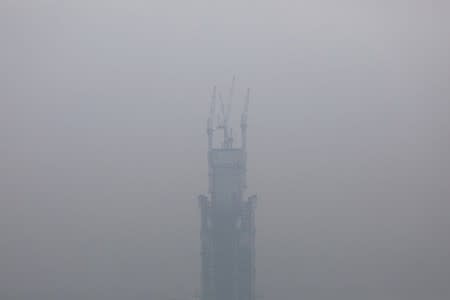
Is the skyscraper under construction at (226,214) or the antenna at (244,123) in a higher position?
the antenna at (244,123)

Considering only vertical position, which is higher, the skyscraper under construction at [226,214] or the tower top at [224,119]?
the tower top at [224,119]

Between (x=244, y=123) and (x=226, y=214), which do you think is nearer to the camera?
(x=244, y=123)

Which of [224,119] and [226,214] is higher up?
[224,119]

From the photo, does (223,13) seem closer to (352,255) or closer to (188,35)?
(188,35)

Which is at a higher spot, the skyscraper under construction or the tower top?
the tower top

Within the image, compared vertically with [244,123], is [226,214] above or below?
below

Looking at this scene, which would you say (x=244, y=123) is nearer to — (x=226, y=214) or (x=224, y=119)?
(x=224, y=119)

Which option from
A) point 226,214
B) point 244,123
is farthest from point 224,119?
point 226,214

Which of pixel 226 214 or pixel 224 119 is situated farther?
pixel 226 214
